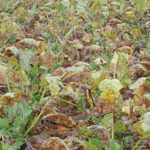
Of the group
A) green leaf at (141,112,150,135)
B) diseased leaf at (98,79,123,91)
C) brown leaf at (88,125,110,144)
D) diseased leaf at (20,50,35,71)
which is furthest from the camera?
diseased leaf at (20,50,35,71)

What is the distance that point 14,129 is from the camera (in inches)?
72.0

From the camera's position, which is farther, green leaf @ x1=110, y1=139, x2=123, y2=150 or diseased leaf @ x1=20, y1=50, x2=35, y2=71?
diseased leaf @ x1=20, y1=50, x2=35, y2=71

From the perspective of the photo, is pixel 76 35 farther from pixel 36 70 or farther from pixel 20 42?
pixel 36 70

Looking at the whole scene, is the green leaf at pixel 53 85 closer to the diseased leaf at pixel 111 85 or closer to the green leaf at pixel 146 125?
the diseased leaf at pixel 111 85

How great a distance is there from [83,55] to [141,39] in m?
0.54

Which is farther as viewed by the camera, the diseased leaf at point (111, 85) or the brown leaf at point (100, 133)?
the diseased leaf at point (111, 85)

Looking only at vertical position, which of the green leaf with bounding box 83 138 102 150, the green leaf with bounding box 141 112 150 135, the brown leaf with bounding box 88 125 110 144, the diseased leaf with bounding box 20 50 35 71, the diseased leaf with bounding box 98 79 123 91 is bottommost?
the brown leaf with bounding box 88 125 110 144

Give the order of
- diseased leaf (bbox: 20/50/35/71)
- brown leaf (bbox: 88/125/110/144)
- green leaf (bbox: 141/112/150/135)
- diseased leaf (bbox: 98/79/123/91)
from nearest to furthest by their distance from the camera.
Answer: green leaf (bbox: 141/112/150/135) < brown leaf (bbox: 88/125/110/144) < diseased leaf (bbox: 98/79/123/91) < diseased leaf (bbox: 20/50/35/71)

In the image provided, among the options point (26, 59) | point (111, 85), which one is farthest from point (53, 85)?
point (26, 59)

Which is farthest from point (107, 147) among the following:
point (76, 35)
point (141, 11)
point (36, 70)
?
point (141, 11)

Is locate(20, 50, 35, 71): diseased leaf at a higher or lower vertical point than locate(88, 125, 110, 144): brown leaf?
higher

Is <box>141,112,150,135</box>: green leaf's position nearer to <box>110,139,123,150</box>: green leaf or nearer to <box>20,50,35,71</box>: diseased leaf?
<box>110,139,123,150</box>: green leaf

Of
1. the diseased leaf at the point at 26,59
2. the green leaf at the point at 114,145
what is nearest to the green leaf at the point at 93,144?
the green leaf at the point at 114,145

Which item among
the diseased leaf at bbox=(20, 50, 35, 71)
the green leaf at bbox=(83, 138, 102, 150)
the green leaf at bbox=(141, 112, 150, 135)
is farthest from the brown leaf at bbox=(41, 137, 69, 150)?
the diseased leaf at bbox=(20, 50, 35, 71)
